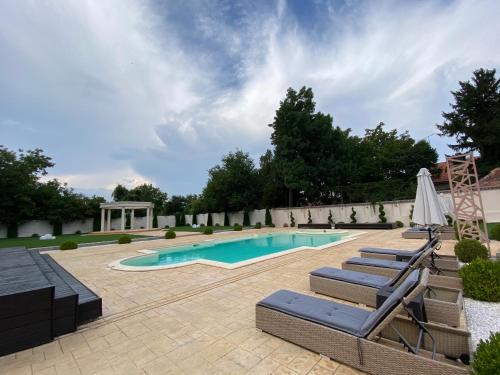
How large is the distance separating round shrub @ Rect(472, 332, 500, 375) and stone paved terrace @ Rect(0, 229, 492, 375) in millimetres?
1077

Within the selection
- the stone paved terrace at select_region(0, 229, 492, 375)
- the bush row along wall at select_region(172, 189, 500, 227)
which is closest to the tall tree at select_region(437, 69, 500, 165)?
the bush row along wall at select_region(172, 189, 500, 227)

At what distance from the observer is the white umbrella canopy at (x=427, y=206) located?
226 inches

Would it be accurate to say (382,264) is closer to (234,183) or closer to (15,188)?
(234,183)

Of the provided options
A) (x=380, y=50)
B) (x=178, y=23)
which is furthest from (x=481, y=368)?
(x=178, y=23)

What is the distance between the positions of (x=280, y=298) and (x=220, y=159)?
26.0 meters

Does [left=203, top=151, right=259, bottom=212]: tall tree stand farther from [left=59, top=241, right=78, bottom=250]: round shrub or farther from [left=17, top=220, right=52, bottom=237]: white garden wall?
[left=17, top=220, right=52, bottom=237]: white garden wall

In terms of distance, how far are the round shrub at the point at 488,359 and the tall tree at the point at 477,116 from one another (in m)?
29.4

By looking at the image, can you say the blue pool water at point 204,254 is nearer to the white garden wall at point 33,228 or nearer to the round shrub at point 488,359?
the round shrub at point 488,359

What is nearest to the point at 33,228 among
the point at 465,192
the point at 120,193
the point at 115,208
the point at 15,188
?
the point at 15,188

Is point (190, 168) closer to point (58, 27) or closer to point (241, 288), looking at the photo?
point (58, 27)

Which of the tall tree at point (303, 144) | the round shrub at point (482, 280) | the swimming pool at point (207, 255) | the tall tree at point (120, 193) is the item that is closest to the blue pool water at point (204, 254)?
the swimming pool at point (207, 255)

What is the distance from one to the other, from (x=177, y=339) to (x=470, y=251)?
6797 millimetres

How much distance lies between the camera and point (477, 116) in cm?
2417

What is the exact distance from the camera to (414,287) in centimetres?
247
